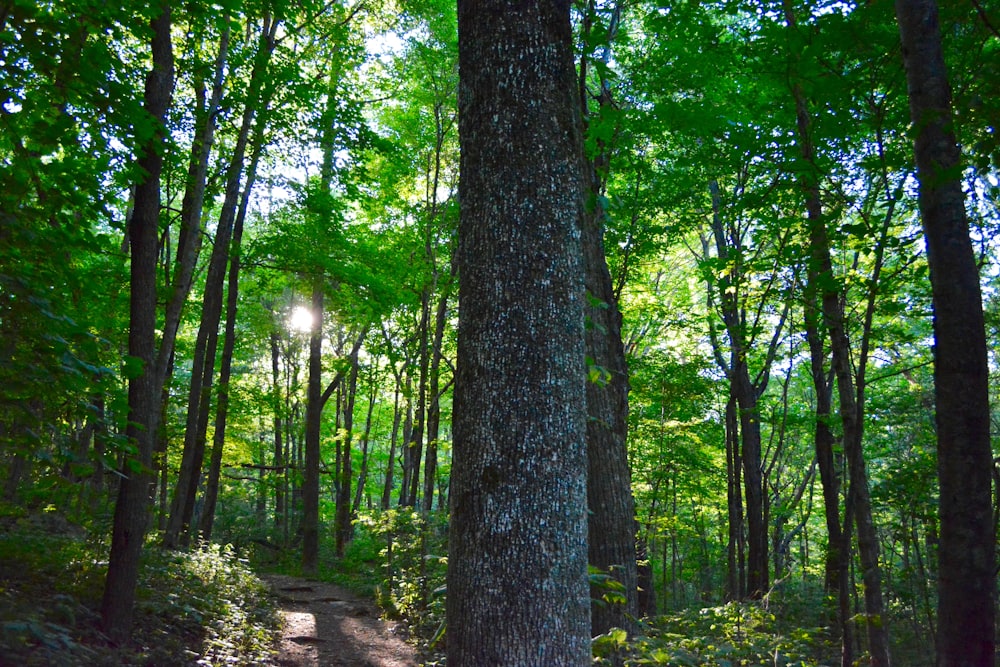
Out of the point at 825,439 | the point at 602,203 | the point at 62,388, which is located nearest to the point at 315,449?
the point at 825,439

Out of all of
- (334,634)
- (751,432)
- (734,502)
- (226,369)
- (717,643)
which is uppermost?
(226,369)

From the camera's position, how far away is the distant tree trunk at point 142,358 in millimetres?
5975

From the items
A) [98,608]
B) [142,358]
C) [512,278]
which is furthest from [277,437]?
[512,278]

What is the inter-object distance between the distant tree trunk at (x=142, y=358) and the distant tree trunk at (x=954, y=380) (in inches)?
250

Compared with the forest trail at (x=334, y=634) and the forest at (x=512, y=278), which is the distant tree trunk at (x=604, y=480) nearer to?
the forest at (x=512, y=278)

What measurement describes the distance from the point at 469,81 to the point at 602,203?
3.73 ft

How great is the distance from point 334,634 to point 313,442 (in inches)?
277

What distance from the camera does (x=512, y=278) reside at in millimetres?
2477

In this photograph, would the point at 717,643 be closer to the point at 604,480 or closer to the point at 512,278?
the point at 604,480

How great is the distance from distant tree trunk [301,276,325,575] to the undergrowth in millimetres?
6178

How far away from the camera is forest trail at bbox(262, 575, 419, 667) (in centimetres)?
853

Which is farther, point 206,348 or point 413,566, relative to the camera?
point 206,348

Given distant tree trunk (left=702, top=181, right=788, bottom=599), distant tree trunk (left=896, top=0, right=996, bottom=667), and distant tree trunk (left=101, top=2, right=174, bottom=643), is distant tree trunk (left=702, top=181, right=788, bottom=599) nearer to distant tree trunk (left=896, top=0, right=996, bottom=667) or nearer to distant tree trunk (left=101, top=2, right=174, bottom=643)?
distant tree trunk (left=896, top=0, right=996, bottom=667)

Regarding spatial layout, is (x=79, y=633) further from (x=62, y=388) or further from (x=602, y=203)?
(x=602, y=203)
